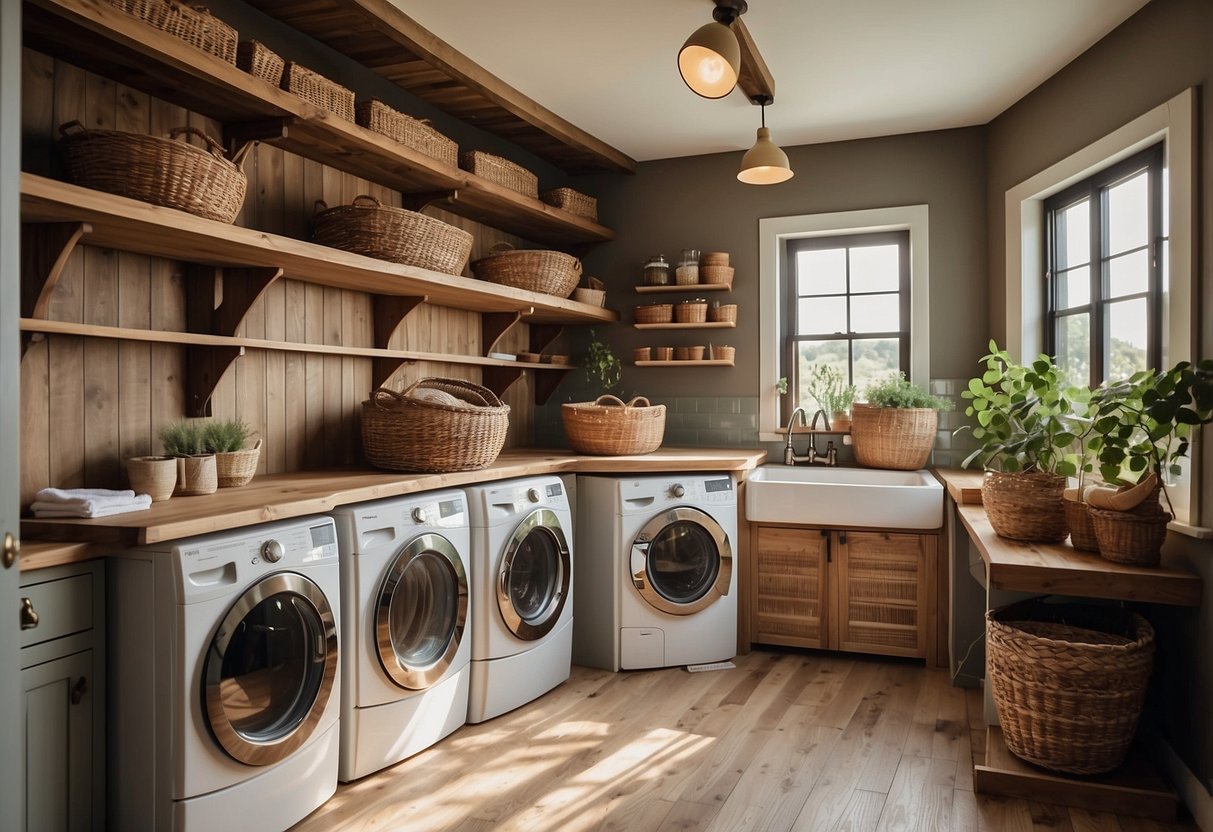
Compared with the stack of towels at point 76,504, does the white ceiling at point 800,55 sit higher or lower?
higher

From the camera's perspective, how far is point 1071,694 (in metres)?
2.27

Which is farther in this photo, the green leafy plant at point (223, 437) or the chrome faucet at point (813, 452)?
the chrome faucet at point (813, 452)

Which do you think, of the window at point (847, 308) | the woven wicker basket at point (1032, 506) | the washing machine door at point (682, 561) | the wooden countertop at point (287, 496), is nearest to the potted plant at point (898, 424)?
the window at point (847, 308)

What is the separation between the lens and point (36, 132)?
2.09 metres

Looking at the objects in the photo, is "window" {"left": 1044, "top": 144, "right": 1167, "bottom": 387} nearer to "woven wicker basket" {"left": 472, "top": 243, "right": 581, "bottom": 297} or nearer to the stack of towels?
"woven wicker basket" {"left": 472, "top": 243, "right": 581, "bottom": 297}

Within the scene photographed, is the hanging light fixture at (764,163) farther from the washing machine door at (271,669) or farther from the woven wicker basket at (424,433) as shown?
the washing machine door at (271,669)

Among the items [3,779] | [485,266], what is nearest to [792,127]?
[485,266]

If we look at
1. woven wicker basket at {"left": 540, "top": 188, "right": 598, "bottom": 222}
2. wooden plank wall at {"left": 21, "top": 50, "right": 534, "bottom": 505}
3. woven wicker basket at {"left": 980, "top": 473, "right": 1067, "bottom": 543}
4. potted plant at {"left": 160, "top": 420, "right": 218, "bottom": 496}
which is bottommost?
woven wicker basket at {"left": 980, "top": 473, "right": 1067, "bottom": 543}

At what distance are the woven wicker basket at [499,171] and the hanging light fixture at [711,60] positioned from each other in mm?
1253

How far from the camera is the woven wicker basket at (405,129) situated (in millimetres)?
2832

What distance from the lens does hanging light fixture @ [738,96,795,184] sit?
3.24 m

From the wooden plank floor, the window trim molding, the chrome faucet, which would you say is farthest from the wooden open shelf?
the wooden plank floor

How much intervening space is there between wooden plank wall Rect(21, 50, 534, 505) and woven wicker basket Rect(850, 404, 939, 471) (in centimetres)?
219

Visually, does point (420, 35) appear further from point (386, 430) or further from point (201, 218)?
point (386, 430)
